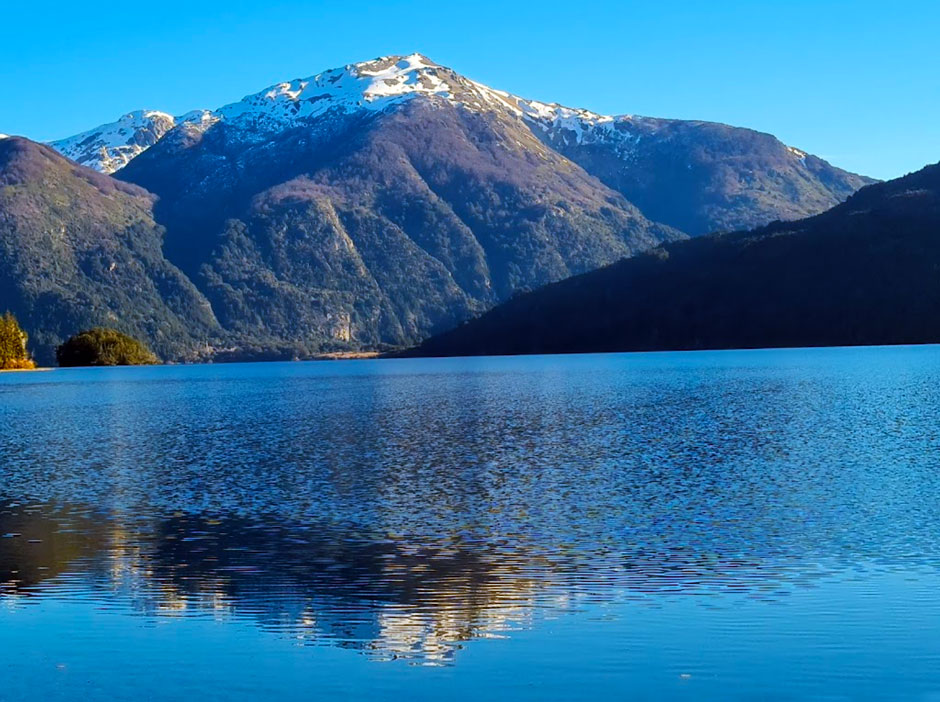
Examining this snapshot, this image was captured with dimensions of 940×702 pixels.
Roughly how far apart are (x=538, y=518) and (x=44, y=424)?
72232 mm

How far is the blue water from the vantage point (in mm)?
22781

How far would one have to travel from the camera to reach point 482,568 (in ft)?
108

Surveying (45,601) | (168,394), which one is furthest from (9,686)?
(168,394)

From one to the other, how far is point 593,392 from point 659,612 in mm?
107998

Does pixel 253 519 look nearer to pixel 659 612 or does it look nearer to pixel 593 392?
pixel 659 612

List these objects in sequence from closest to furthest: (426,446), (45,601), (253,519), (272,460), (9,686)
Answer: (9,686)
(45,601)
(253,519)
(272,460)
(426,446)

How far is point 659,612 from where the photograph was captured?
88.7ft

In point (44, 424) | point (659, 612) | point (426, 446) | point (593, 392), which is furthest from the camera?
point (593, 392)

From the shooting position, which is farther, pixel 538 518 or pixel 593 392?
pixel 593 392

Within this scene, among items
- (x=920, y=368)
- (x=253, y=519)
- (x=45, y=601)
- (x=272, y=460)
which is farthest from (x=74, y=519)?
(x=920, y=368)

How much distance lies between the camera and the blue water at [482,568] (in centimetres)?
2278

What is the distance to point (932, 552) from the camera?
110 feet

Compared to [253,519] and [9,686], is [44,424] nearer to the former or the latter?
[253,519]

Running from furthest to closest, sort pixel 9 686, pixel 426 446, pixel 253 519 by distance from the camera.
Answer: pixel 426 446 < pixel 253 519 < pixel 9 686
